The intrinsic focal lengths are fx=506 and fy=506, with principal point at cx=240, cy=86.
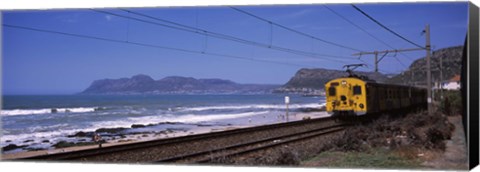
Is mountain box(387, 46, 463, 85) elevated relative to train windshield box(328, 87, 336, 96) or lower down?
elevated

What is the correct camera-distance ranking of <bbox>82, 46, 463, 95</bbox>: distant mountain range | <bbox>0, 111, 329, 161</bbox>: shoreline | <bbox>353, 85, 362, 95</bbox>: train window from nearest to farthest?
<bbox>82, 46, 463, 95</bbox>: distant mountain range < <bbox>0, 111, 329, 161</bbox>: shoreline < <bbox>353, 85, 362, 95</bbox>: train window

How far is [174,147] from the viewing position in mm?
9492

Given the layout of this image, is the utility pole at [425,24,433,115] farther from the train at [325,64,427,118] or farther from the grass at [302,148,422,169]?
the grass at [302,148,422,169]

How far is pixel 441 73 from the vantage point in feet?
31.4

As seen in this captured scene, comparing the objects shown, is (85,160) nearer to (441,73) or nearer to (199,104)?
(199,104)

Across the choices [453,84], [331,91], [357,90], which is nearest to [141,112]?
[331,91]

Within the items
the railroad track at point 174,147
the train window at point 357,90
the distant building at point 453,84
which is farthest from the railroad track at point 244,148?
the distant building at point 453,84

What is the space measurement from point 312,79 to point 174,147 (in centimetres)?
297

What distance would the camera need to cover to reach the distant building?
8.55 m

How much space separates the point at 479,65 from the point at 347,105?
5.15m

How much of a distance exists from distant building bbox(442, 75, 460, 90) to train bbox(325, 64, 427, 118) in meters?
→ 2.18

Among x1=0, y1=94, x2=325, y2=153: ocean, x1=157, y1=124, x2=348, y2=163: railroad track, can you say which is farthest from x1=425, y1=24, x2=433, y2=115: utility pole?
x1=0, y1=94, x2=325, y2=153: ocean

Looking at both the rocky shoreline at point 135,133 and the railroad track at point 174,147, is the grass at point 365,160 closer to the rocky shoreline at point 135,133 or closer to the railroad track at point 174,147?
the railroad track at point 174,147

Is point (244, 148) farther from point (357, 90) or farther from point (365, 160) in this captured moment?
point (357, 90)
